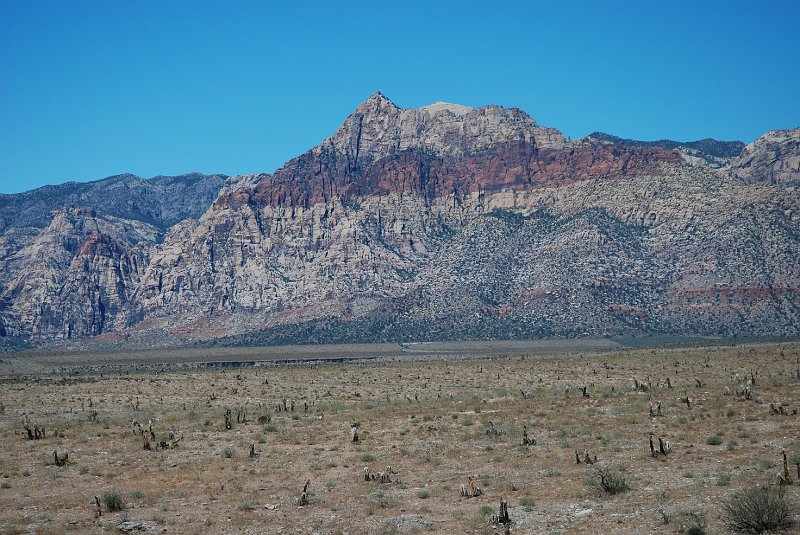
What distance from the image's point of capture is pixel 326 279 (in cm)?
19162

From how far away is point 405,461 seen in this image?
26.5m

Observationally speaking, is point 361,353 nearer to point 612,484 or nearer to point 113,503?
point 113,503

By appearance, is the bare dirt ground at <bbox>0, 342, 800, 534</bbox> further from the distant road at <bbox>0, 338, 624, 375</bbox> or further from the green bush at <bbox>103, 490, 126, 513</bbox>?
the distant road at <bbox>0, 338, 624, 375</bbox>

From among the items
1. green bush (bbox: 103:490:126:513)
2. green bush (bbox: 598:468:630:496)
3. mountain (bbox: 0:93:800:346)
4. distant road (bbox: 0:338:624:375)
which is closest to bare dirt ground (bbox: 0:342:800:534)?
green bush (bbox: 598:468:630:496)

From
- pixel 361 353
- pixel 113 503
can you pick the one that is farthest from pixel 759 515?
pixel 361 353

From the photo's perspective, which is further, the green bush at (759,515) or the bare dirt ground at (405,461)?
the bare dirt ground at (405,461)

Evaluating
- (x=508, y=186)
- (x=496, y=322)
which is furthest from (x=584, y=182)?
(x=496, y=322)

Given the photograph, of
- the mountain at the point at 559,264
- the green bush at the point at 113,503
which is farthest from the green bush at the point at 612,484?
the mountain at the point at 559,264

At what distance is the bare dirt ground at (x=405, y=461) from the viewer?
1966cm

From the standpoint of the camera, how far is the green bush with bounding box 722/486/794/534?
16516 mm

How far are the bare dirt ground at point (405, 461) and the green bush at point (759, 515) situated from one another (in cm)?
42

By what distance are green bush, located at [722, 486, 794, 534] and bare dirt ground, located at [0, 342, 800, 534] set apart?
42 centimetres

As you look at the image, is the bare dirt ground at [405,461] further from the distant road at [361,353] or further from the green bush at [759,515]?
the distant road at [361,353]

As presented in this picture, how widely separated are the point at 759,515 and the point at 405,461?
12437mm
